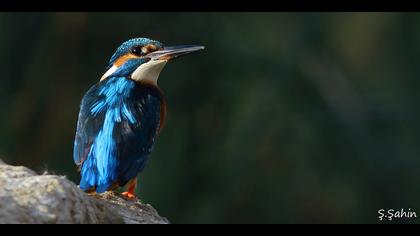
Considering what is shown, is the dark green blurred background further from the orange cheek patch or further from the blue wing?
the blue wing

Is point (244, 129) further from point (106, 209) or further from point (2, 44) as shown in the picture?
point (106, 209)

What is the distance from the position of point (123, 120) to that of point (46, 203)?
1882 mm

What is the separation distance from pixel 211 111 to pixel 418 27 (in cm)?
318

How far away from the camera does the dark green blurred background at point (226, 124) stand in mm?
10766

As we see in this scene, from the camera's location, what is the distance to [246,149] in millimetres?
10906

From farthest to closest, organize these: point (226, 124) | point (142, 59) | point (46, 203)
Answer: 1. point (226, 124)
2. point (142, 59)
3. point (46, 203)

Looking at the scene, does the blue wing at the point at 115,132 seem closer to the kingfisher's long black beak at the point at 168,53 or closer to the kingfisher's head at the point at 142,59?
the kingfisher's head at the point at 142,59

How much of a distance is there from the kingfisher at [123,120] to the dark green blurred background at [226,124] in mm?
3885

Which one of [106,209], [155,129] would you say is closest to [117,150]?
[155,129]

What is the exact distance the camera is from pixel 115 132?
5.76 meters

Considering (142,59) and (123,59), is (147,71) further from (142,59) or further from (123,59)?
(123,59)

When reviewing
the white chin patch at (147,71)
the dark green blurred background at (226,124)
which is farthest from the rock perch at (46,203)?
the dark green blurred background at (226,124)

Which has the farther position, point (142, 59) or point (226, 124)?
point (226, 124)

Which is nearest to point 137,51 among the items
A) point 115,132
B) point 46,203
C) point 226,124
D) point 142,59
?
point 142,59
